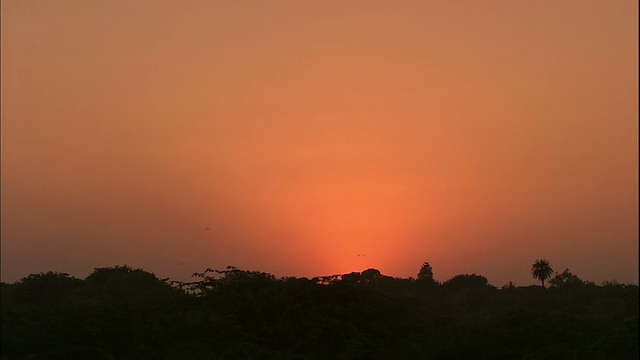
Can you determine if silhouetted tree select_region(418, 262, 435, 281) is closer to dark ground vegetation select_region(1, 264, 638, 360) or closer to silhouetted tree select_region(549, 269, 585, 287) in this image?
silhouetted tree select_region(549, 269, 585, 287)

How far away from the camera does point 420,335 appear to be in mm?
38031

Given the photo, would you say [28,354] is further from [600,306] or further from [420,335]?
[600,306]

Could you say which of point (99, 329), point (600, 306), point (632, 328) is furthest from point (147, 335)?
point (600, 306)

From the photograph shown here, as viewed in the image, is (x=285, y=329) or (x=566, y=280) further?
(x=566, y=280)

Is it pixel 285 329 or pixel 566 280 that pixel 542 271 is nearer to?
pixel 566 280

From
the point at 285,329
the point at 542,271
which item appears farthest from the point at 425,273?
the point at 285,329

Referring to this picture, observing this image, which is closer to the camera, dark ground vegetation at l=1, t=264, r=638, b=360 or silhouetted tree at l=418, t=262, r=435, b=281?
dark ground vegetation at l=1, t=264, r=638, b=360

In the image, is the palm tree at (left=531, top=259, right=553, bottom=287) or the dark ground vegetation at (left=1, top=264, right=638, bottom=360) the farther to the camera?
the palm tree at (left=531, top=259, right=553, bottom=287)

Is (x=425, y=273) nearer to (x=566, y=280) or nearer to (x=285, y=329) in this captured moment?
(x=566, y=280)

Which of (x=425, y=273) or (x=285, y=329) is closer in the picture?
(x=285, y=329)

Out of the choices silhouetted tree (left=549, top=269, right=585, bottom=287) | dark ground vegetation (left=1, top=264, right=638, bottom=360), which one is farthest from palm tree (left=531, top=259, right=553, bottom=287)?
dark ground vegetation (left=1, top=264, right=638, bottom=360)

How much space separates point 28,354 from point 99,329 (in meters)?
3.31

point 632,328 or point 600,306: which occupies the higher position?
point 600,306

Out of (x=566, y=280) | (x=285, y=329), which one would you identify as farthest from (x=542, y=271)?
(x=285, y=329)
